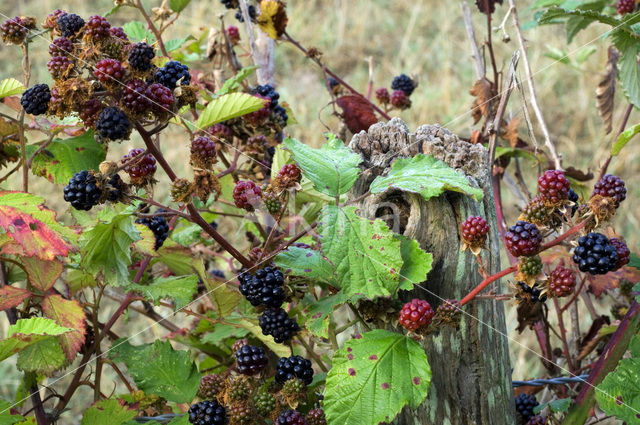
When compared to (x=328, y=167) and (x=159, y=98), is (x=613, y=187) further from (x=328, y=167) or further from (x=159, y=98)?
(x=159, y=98)

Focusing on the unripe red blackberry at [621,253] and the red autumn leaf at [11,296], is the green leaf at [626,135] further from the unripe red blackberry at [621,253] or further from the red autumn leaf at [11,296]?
the red autumn leaf at [11,296]

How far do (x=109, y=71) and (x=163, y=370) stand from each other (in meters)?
0.56

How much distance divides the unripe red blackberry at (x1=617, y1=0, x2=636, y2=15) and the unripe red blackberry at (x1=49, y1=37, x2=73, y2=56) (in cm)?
124

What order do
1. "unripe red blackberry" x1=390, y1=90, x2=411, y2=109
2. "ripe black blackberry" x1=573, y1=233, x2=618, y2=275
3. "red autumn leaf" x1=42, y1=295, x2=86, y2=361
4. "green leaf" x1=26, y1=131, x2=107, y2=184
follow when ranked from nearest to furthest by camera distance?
"ripe black blackberry" x1=573, y1=233, x2=618, y2=275
"red autumn leaf" x1=42, y1=295, x2=86, y2=361
"green leaf" x1=26, y1=131, x2=107, y2=184
"unripe red blackberry" x1=390, y1=90, x2=411, y2=109

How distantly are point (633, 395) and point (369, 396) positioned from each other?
0.43 meters

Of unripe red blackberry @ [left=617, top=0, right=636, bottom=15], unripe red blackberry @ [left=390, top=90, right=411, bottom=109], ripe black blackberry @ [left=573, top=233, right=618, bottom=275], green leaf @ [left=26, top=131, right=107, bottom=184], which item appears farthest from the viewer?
unripe red blackberry @ [left=390, top=90, right=411, bottom=109]

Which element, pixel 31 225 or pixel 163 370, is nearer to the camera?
pixel 31 225

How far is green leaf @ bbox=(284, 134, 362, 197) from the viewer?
3.28 feet

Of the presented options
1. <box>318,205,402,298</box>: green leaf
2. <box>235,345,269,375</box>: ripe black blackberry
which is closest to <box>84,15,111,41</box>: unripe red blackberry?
<box>318,205,402,298</box>: green leaf

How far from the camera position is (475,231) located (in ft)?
3.08

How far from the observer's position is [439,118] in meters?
3.99

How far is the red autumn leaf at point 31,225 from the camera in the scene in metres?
1.04

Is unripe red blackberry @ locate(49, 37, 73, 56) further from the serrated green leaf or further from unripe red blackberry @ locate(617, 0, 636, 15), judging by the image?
unripe red blackberry @ locate(617, 0, 636, 15)

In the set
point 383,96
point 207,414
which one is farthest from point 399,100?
point 207,414
